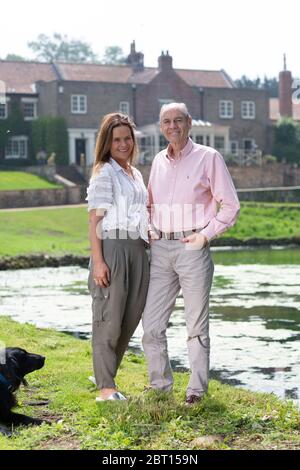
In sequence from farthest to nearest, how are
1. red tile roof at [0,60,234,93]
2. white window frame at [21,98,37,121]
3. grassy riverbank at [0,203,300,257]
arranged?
red tile roof at [0,60,234,93]
white window frame at [21,98,37,121]
grassy riverbank at [0,203,300,257]

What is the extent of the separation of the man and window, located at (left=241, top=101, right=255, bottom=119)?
182 feet

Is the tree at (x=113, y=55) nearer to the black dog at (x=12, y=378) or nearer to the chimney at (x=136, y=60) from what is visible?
the chimney at (x=136, y=60)

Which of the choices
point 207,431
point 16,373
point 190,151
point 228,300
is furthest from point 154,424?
point 228,300

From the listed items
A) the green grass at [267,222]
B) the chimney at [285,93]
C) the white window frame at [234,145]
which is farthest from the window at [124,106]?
the green grass at [267,222]

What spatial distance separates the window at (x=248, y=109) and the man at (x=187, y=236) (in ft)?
182

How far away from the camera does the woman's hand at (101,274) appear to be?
264 inches

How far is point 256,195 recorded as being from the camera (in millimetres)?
43594

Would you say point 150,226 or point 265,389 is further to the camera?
point 265,389

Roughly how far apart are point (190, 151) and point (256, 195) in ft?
121

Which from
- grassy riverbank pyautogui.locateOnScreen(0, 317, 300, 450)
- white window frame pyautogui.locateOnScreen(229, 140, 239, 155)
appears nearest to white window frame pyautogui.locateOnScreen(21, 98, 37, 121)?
white window frame pyautogui.locateOnScreen(229, 140, 239, 155)

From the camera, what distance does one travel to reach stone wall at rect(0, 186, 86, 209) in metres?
39.2

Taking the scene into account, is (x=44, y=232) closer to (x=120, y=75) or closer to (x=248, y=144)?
(x=120, y=75)

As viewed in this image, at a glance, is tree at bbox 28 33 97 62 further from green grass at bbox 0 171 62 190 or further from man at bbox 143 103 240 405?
man at bbox 143 103 240 405

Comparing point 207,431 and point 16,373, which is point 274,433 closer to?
point 207,431
